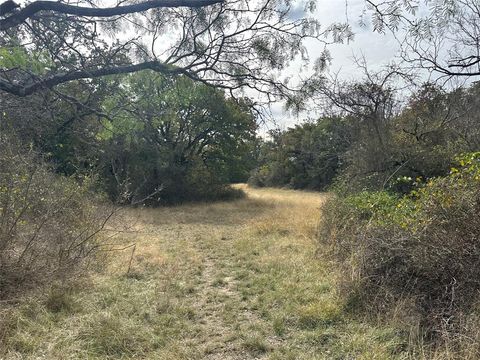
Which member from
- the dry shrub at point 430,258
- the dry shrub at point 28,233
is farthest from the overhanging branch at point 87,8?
the dry shrub at point 430,258

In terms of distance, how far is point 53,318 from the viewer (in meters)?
3.74

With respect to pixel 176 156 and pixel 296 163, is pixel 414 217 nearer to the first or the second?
pixel 176 156

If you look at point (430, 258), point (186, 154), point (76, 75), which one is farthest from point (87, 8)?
point (186, 154)

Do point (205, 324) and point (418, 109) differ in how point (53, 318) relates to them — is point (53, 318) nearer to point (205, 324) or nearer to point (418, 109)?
point (205, 324)

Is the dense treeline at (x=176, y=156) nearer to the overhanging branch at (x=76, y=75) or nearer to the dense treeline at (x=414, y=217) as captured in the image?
the dense treeline at (x=414, y=217)

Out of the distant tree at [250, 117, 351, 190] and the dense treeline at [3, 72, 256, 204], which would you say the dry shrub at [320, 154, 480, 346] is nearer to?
the dense treeline at [3, 72, 256, 204]

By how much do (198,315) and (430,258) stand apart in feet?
8.92

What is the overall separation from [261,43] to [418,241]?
108 inches

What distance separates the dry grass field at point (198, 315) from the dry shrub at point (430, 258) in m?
0.41

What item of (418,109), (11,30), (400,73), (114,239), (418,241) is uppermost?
(400,73)

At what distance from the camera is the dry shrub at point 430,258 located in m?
3.28

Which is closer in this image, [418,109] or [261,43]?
Result: [261,43]

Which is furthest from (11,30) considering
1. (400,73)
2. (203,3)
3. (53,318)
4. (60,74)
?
(400,73)

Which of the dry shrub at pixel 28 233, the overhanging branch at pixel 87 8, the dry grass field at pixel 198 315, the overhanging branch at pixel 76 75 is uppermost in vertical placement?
the overhanging branch at pixel 87 8
